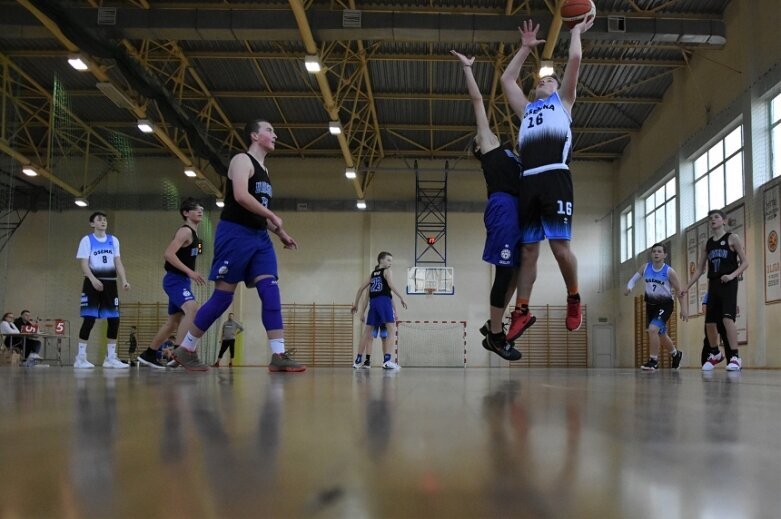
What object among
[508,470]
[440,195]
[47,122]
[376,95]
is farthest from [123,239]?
[508,470]

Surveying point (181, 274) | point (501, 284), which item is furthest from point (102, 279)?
point (501, 284)

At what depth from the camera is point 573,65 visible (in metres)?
4.79

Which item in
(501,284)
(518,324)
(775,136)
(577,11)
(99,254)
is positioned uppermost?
(775,136)

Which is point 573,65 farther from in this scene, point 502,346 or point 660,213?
point 660,213

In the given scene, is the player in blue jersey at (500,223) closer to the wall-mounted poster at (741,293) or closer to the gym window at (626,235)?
the wall-mounted poster at (741,293)

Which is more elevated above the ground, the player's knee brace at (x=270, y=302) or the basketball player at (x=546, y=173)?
the basketball player at (x=546, y=173)

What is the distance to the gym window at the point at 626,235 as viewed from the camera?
24355 mm

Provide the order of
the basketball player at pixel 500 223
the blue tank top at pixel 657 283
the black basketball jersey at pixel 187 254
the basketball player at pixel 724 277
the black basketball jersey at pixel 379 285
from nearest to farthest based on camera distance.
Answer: the basketball player at pixel 500 223, the black basketball jersey at pixel 187 254, the basketball player at pixel 724 277, the blue tank top at pixel 657 283, the black basketball jersey at pixel 379 285

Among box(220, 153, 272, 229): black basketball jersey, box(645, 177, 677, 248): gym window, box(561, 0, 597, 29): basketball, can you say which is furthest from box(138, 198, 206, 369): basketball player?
box(645, 177, 677, 248): gym window

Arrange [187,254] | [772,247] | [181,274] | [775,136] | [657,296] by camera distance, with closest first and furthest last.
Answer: [181,274]
[187,254]
[657,296]
[772,247]
[775,136]

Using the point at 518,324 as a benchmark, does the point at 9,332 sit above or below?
below

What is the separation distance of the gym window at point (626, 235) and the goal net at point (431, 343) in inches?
240

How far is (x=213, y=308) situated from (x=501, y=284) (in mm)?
2220

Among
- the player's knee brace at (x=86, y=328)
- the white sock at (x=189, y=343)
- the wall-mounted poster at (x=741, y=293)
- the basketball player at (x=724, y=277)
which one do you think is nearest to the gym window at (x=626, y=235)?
the wall-mounted poster at (x=741, y=293)
